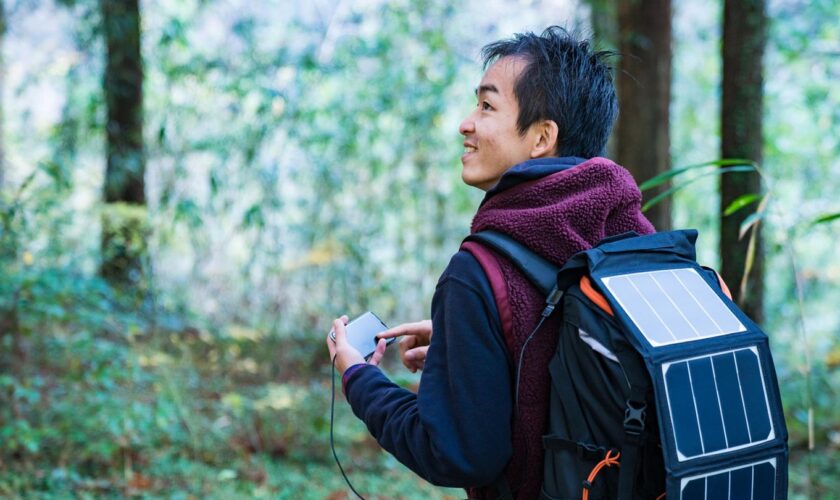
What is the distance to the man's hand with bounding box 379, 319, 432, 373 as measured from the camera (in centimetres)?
186

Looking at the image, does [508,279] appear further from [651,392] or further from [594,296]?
[651,392]

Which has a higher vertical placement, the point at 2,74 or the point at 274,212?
the point at 2,74

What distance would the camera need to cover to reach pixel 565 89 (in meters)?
1.68

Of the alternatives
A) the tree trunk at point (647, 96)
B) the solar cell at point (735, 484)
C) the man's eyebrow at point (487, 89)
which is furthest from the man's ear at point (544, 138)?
the tree trunk at point (647, 96)

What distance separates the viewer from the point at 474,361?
1.44 m

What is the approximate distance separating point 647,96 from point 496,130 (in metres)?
4.03

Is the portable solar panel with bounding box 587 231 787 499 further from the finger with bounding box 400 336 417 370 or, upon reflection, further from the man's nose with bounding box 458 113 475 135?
the finger with bounding box 400 336 417 370

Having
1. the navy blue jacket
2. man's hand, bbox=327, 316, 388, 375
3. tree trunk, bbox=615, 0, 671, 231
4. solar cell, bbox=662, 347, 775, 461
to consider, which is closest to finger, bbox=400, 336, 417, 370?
man's hand, bbox=327, 316, 388, 375

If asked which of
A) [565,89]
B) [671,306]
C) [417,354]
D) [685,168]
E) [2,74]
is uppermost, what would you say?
[2,74]

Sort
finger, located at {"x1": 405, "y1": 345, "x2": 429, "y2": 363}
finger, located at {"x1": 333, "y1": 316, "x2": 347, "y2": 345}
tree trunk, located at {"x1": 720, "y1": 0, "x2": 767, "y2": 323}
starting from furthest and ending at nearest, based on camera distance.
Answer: tree trunk, located at {"x1": 720, "y1": 0, "x2": 767, "y2": 323} → finger, located at {"x1": 405, "y1": 345, "x2": 429, "y2": 363} → finger, located at {"x1": 333, "y1": 316, "x2": 347, "y2": 345}

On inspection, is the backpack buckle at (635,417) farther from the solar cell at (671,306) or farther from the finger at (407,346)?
the finger at (407,346)

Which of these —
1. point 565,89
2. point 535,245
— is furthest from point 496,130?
point 535,245

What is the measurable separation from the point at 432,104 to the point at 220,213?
9.06ft

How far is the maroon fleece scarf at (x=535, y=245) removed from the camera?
4.80 feet
